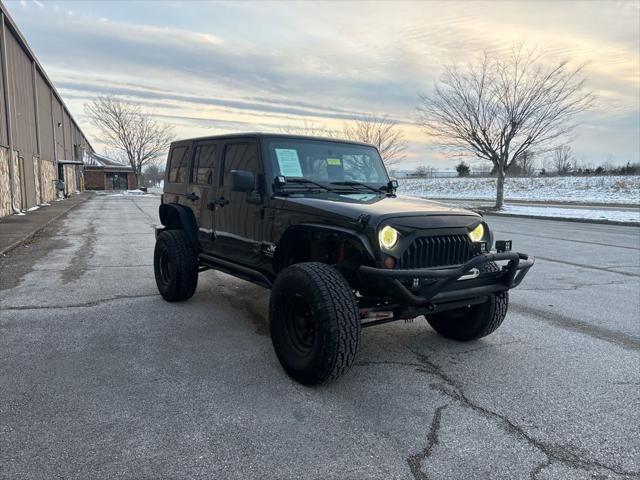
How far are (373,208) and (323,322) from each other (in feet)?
3.26

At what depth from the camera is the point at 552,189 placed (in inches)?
1474

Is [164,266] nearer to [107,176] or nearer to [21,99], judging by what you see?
[21,99]

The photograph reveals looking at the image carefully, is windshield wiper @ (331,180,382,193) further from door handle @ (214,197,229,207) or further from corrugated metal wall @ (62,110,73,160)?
corrugated metal wall @ (62,110,73,160)

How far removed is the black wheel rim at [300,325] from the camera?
12.1 feet

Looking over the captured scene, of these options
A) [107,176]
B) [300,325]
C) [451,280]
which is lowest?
[300,325]

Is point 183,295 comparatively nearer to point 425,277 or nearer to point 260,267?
point 260,267

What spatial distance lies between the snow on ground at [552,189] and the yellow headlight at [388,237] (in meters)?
30.0

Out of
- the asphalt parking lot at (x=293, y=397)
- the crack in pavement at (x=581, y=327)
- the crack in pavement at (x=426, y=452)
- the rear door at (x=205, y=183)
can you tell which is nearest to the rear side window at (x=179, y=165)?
the rear door at (x=205, y=183)

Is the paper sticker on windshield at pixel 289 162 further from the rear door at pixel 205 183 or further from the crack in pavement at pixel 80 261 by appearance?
the crack in pavement at pixel 80 261

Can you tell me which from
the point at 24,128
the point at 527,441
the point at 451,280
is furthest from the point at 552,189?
the point at 527,441

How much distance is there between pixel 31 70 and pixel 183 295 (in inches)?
986

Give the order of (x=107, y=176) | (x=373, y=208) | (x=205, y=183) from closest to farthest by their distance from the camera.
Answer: (x=373, y=208) < (x=205, y=183) < (x=107, y=176)

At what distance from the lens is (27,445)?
9.05 feet

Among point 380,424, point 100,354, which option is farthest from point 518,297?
point 100,354
